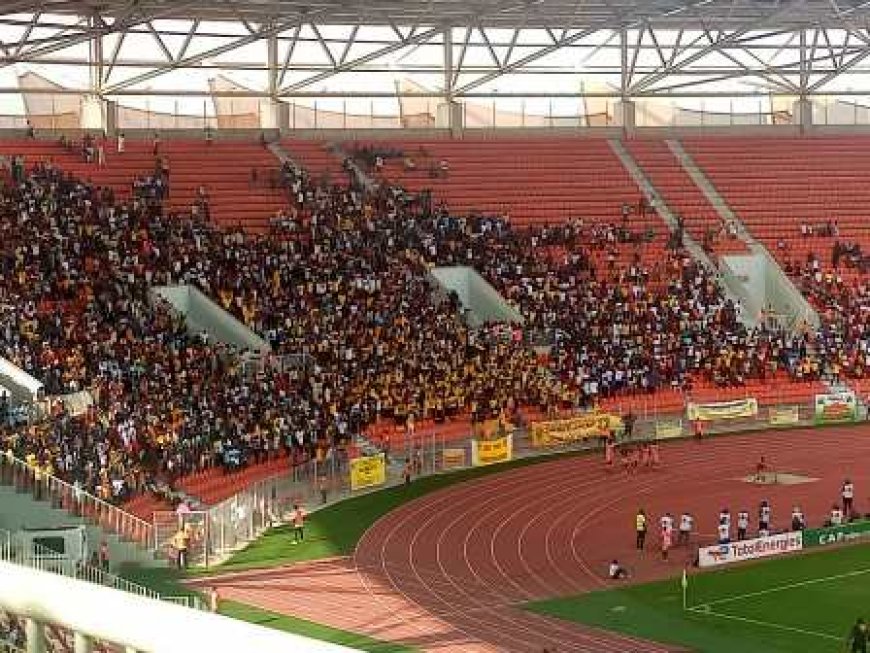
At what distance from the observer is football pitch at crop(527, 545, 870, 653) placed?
21.3 metres

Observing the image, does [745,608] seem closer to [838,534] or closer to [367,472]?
[838,534]

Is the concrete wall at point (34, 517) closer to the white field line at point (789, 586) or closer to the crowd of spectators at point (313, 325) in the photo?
the crowd of spectators at point (313, 325)

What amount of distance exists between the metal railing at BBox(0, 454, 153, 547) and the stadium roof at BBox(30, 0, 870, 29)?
20.0 meters

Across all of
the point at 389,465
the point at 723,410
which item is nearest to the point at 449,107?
the point at 723,410

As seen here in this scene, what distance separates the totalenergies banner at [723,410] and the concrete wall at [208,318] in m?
12.2

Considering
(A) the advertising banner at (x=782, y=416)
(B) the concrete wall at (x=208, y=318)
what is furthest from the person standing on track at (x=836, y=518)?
(B) the concrete wall at (x=208, y=318)

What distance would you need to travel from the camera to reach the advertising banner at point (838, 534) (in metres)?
27.7

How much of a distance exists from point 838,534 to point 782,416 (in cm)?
1469

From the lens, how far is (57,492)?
24312 mm

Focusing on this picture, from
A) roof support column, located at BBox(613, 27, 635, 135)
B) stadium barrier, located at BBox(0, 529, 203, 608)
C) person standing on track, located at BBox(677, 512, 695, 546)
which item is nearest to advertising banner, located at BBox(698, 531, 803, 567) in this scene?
person standing on track, located at BBox(677, 512, 695, 546)

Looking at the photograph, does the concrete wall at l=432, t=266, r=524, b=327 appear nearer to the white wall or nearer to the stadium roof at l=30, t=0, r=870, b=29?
the stadium roof at l=30, t=0, r=870, b=29

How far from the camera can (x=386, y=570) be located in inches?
1005

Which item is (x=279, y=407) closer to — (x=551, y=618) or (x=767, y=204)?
(x=551, y=618)

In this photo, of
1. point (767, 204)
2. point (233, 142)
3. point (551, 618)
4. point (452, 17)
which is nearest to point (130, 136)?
point (233, 142)
